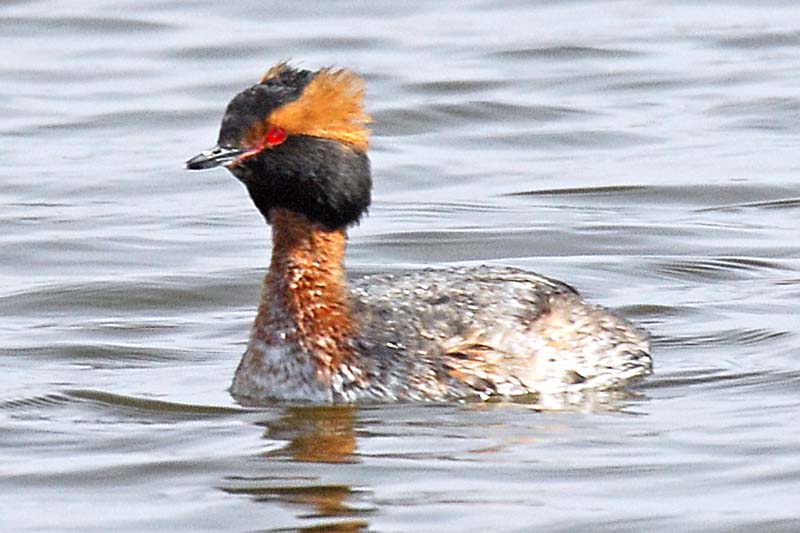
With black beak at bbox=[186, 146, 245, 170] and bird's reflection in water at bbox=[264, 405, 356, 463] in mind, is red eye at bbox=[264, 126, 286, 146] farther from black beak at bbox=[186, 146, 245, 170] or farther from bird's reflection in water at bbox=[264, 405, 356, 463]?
bird's reflection in water at bbox=[264, 405, 356, 463]

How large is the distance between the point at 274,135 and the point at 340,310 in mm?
908

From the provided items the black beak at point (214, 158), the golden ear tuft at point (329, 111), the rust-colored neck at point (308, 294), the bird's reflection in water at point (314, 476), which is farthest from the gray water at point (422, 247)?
the golden ear tuft at point (329, 111)

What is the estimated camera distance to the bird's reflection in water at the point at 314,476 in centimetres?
915

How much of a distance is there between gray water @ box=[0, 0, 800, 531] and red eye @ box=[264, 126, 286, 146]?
117 centimetres

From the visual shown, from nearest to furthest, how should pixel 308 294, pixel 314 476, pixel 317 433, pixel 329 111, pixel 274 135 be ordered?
1. pixel 314 476
2. pixel 317 433
3. pixel 274 135
4. pixel 329 111
5. pixel 308 294

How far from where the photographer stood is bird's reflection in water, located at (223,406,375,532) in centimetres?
915

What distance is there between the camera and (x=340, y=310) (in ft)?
36.8

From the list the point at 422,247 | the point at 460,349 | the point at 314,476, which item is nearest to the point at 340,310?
the point at 460,349

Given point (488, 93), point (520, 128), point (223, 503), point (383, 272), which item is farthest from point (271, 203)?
point (488, 93)

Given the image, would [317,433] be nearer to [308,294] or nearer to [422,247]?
[308,294]

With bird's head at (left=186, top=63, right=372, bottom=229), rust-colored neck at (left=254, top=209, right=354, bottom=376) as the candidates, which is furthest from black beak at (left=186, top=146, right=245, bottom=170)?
rust-colored neck at (left=254, top=209, right=354, bottom=376)

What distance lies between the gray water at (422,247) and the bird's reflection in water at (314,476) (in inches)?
0.7

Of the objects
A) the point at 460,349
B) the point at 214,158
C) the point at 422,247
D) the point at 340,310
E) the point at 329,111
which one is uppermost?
the point at 329,111

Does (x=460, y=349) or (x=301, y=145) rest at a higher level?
(x=301, y=145)
